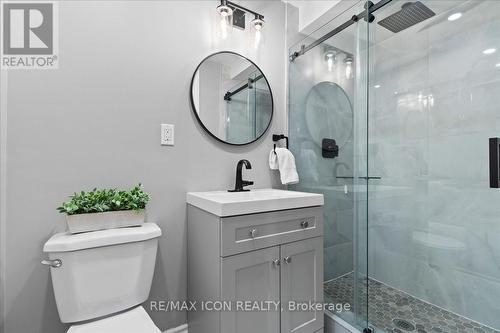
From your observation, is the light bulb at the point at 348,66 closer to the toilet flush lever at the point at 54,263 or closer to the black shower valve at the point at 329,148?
the black shower valve at the point at 329,148

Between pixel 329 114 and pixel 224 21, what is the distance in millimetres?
955

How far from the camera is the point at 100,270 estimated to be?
101cm

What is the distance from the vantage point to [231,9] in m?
1.56

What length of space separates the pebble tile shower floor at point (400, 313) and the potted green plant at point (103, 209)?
4.28ft

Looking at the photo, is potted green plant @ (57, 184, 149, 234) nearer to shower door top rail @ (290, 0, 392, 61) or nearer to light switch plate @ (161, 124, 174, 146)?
light switch plate @ (161, 124, 174, 146)

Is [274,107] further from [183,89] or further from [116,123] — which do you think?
[116,123]

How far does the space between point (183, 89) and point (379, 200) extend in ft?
5.15

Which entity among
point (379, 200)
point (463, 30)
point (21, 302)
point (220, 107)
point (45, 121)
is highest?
point (463, 30)

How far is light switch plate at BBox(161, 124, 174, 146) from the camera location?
1390 millimetres

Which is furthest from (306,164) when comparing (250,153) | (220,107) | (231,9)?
(231,9)

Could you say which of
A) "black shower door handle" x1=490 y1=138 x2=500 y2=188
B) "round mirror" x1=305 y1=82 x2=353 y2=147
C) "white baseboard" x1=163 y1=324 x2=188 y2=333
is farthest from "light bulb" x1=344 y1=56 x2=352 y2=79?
"white baseboard" x1=163 y1=324 x2=188 y2=333

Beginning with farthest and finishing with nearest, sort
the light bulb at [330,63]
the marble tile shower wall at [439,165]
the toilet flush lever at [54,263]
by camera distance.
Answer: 1. the light bulb at [330,63]
2. the marble tile shower wall at [439,165]
3. the toilet flush lever at [54,263]

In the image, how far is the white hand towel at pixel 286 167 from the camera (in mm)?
1733

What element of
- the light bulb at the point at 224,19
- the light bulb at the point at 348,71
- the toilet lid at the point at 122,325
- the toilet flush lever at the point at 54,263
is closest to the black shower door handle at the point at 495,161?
the light bulb at the point at 348,71
